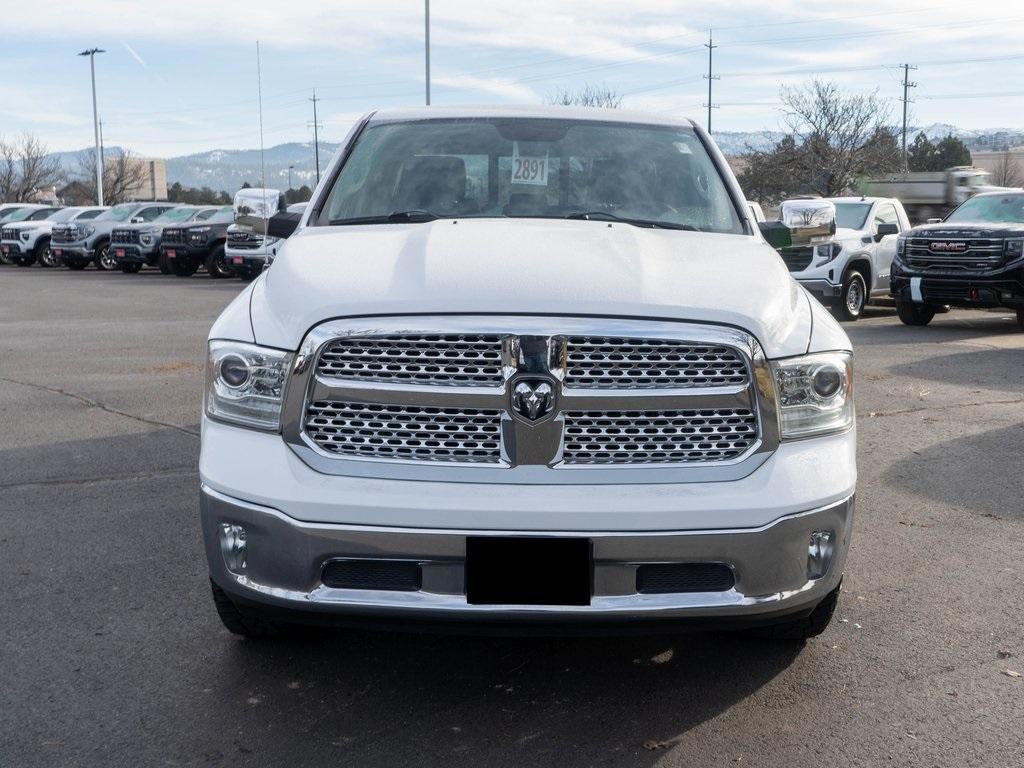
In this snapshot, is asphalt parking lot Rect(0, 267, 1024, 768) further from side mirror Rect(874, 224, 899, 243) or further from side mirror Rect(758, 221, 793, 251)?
side mirror Rect(874, 224, 899, 243)

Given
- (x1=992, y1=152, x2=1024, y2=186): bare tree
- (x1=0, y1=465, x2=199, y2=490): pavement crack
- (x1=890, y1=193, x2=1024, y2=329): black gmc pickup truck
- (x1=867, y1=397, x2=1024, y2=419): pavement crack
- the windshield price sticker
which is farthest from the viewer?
(x1=992, y1=152, x2=1024, y2=186): bare tree

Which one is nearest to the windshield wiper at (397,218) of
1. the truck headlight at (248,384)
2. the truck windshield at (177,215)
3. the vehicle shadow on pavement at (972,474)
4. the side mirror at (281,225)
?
the side mirror at (281,225)

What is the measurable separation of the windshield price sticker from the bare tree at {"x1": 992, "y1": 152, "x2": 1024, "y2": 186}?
83.0 metres

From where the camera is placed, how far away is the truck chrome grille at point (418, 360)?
10.4ft

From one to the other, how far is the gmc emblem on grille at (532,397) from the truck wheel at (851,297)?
13.8m

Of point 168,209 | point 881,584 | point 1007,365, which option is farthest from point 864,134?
point 881,584

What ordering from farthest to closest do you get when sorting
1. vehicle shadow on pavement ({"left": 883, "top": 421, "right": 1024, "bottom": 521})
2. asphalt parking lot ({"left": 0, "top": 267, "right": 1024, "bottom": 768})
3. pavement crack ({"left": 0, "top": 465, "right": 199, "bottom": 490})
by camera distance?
pavement crack ({"left": 0, "top": 465, "right": 199, "bottom": 490})
vehicle shadow on pavement ({"left": 883, "top": 421, "right": 1024, "bottom": 521})
asphalt parking lot ({"left": 0, "top": 267, "right": 1024, "bottom": 768})

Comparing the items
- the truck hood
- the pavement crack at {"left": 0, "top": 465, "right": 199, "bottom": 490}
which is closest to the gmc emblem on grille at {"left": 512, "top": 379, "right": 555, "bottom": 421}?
the truck hood

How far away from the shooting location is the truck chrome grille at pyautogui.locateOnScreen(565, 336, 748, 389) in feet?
10.5

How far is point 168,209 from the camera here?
103ft

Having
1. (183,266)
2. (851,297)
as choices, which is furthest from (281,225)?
(183,266)

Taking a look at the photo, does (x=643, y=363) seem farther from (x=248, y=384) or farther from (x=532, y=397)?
(x=248, y=384)

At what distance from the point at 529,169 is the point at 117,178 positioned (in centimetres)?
7651

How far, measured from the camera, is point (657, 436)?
3238 mm
